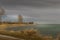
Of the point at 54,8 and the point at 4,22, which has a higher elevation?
the point at 54,8

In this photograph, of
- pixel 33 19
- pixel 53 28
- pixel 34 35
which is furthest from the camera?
pixel 33 19

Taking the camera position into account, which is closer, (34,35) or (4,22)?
(34,35)

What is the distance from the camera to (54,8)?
2484mm

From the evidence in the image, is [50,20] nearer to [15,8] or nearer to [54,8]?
[54,8]

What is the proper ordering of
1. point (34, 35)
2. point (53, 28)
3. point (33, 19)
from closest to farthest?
1. point (34, 35)
2. point (53, 28)
3. point (33, 19)

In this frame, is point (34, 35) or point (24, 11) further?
point (24, 11)

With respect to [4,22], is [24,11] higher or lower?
higher

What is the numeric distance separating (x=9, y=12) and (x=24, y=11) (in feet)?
0.90

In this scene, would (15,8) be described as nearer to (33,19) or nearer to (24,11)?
(24,11)

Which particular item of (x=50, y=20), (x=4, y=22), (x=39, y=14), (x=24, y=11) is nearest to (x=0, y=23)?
(x=4, y=22)

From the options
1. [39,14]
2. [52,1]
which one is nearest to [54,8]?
[52,1]

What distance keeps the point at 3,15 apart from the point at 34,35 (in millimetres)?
902

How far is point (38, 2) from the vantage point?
2549 mm

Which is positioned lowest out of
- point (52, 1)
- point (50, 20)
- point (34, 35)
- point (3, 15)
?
point (34, 35)
